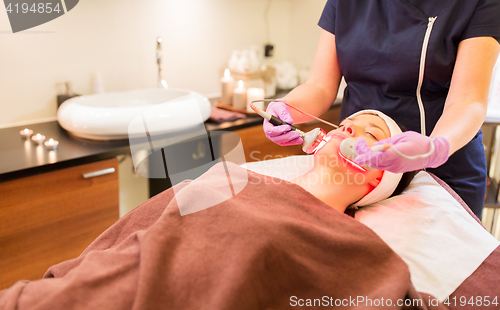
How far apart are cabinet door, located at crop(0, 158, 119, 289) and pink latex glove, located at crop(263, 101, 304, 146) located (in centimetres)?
78

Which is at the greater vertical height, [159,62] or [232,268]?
[159,62]

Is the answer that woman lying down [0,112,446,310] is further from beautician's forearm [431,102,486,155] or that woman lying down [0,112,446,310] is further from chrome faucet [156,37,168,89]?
chrome faucet [156,37,168,89]

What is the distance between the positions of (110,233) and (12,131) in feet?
3.42

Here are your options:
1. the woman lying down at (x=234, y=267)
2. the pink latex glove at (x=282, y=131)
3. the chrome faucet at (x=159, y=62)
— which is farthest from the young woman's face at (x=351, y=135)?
the chrome faucet at (x=159, y=62)

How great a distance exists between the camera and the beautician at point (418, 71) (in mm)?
1036

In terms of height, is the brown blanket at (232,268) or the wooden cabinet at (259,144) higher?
the brown blanket at (232,268)

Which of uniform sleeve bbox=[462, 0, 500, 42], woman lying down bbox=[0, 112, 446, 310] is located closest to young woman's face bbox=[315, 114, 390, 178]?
woman lying down bbox=[0, 112, 446, 310]

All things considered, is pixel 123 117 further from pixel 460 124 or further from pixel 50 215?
pixel 460 124

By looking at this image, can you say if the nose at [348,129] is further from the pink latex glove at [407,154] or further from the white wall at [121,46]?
the white wall at [121,46]

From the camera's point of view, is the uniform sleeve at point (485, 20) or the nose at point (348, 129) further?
the nose at point (348, 129)

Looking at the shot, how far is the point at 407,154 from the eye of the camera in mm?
825

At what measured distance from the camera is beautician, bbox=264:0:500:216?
1.04 meters

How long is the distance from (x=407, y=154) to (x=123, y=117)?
116 cm

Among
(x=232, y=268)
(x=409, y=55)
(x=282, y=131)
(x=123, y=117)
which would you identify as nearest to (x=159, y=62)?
(x=123, y=117)
